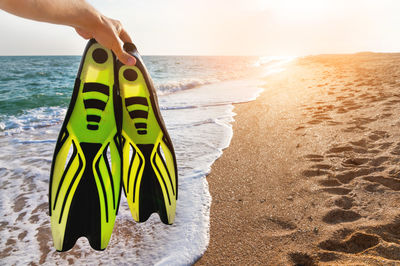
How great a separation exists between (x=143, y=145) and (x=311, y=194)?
1.35m

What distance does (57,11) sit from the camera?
3.12ft

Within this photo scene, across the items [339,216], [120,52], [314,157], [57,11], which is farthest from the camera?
[314,157]

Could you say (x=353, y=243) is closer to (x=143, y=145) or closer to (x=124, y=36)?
(x=143, y=145)

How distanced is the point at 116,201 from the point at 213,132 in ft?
7.60

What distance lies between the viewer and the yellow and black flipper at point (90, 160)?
1.64m

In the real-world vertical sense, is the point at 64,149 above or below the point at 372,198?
above

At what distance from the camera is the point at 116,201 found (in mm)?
1765

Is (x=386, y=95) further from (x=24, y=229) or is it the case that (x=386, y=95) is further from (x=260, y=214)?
(x=24, y=229)

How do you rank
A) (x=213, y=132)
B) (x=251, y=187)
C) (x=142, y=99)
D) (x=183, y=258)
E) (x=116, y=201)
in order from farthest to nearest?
(x=213, y=132) < (x=251, y=187) < (x=142, y=99) < (x=116, y=201) < (x=183, y=258)

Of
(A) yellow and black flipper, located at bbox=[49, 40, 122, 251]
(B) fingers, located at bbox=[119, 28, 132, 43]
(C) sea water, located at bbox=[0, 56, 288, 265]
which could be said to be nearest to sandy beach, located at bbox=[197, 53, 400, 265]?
(C) sea water, located at bbox=[0, 56, 288, 265]

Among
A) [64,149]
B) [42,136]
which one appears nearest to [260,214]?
[64,149]

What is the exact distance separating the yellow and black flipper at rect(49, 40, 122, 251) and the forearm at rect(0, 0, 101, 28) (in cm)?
77

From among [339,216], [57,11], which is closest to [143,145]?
[57,11]

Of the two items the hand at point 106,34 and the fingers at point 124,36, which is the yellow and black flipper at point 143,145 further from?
the hand at point 106,34
